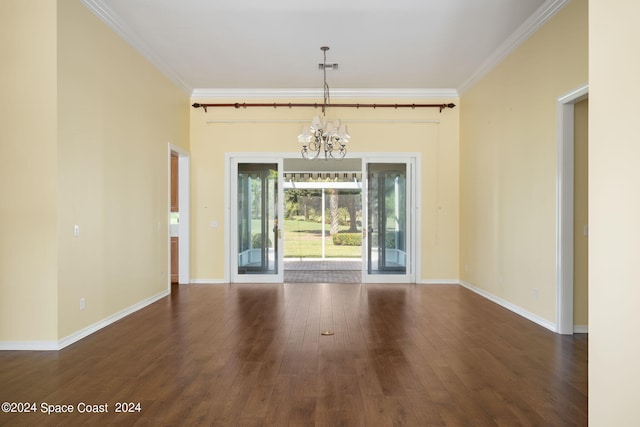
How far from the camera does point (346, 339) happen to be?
12.7 ft

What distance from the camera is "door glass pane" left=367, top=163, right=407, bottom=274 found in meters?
7.21

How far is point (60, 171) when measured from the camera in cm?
356

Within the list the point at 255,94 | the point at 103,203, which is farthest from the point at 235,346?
the point at 255,94

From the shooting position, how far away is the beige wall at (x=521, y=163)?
4.09m

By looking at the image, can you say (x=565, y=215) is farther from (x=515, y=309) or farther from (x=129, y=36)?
(x=129, y=36)

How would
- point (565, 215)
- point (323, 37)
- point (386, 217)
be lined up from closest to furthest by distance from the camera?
point (565, 215), point (323, 37), point (386, 217)

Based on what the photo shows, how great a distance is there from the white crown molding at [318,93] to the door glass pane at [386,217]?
1.23 metres

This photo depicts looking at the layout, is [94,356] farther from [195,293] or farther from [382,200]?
[382,200]

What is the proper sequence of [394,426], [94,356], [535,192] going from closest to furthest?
[394,426] → [94,356] → [535,192]

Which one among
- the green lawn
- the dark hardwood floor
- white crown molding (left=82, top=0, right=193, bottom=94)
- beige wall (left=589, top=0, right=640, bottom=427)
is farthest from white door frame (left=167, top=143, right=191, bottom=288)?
beige wall (left=589, top=0, right=640, bottom=427)

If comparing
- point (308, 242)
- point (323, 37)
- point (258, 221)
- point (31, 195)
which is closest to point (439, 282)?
point (258, 221)

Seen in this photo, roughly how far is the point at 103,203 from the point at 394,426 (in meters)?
3.65

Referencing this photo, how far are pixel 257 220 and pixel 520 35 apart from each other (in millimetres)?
4847

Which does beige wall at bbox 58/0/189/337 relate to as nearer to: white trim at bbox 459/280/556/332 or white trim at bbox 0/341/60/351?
white trim at bbox 0/341/60/351
